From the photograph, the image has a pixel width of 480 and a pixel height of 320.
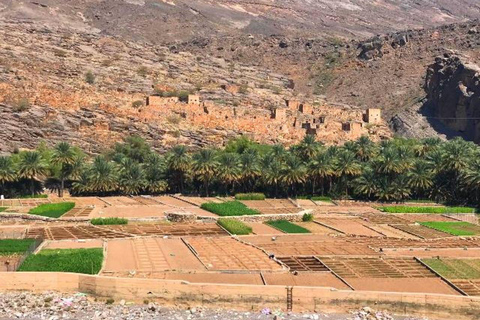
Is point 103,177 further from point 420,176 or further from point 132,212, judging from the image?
point 420,176

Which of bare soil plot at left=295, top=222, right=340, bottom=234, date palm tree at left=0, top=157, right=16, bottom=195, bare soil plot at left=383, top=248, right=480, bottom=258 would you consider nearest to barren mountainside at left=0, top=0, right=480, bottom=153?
date palm tree at left=0, top=157, right=16, bottom=195

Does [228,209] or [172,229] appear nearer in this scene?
[172,229]

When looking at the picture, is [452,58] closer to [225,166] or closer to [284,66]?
[284,66]

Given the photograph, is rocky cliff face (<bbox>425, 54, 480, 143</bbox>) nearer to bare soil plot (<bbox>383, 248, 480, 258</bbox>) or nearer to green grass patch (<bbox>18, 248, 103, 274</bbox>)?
bare soil plot (<bbox>383, 248, 480, 258</bbox>)

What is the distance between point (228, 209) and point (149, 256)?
15609mm

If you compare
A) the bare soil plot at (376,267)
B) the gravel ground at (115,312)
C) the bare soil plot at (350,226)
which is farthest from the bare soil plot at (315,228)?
the gravel ground at (115,312)

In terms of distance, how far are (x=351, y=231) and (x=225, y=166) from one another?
16.2 metres

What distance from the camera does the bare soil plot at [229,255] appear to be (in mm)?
28969

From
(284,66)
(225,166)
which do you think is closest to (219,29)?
(284,66)

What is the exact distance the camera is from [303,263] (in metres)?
30.1

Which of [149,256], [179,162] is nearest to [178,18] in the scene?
[179,162]

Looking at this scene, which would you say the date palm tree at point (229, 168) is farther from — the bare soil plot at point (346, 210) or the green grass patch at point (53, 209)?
the green grass patch at point (53, 209)

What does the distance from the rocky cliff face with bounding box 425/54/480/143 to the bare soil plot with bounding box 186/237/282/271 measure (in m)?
51.9

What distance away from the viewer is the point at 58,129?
6588 centimetres
